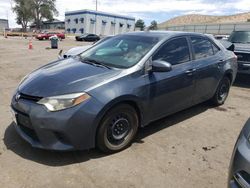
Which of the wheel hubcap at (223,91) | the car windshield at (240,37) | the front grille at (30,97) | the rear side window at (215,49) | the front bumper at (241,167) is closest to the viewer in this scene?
the front bumper at (241,167)

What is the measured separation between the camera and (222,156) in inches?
156

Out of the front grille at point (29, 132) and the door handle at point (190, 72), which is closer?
the front grille at point (29, 132)

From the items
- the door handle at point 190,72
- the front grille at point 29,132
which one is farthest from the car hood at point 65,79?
the door handle at point 190,72

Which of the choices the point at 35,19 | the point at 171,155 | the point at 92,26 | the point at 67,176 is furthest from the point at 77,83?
the point at 35,19

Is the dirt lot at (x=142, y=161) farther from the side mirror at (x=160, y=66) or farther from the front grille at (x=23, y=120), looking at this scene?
the side mirror at (x=160, y=66)

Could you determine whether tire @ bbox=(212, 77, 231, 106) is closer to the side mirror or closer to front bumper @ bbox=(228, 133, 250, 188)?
the side mirror

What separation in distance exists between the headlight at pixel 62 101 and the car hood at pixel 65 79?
0.07 metres

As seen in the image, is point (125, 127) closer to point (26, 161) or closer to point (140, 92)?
point (140, 92)

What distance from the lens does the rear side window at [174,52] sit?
4.38 m

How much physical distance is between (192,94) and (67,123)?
2.52m

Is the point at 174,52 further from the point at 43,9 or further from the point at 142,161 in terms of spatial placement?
the point at 43,9

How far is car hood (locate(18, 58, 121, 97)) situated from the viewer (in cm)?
351

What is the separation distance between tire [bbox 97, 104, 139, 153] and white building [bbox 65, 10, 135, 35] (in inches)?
2923

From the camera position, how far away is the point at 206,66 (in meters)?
5.20
